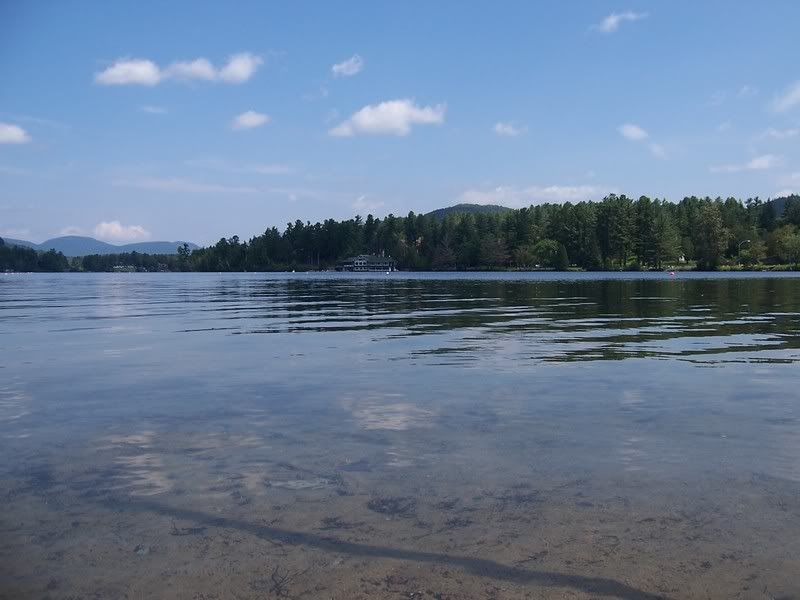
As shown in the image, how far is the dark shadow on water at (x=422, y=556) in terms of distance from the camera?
6.45 m

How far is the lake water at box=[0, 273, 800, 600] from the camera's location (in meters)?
6.79

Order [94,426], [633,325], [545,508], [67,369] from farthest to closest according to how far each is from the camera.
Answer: [633,325] < [67,369] < [94,426] < [545,508]

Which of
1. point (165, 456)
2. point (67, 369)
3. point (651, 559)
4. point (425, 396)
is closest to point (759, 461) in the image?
point (651, 559)

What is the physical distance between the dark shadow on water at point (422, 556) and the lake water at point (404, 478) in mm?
31

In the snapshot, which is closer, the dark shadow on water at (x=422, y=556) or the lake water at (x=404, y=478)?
the dark shadow on water at (x=422, y=556)

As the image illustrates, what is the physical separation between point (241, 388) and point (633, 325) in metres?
A: 23.8

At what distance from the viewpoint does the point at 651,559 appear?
7000 mm

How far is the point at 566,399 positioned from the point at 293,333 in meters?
19.3

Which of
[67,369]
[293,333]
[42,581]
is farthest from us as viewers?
[293,333]

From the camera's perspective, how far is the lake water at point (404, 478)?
679 cm

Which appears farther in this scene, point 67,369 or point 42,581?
point 67,369

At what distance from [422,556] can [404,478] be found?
2.61 metres

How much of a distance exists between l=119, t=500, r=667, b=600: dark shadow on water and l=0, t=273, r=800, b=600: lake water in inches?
1.2

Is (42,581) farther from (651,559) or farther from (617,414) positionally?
(617,414)
